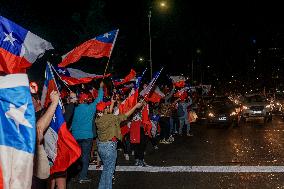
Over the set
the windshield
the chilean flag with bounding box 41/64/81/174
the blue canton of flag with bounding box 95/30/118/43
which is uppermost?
the blue canton of flag with bounding box 95/30/118/43

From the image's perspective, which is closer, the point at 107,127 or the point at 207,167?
the point at 107,127

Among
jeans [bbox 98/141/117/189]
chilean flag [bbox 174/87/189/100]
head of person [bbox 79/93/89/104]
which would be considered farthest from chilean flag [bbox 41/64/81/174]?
chilean flag [bbox 174/87/189/100]

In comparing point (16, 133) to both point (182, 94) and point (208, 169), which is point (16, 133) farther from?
point (182, 94)

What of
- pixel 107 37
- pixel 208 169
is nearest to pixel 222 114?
pixel 208 169

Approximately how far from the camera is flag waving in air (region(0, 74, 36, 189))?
3.03 m

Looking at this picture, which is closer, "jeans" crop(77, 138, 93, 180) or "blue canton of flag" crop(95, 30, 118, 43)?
"jeans" crop(77, 138, 93, 180)

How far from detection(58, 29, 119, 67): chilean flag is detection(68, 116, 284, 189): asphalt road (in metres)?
2.61

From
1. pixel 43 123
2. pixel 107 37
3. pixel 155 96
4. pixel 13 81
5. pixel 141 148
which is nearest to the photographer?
pixel 13 81

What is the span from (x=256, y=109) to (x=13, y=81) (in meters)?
22.1

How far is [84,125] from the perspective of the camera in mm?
9258

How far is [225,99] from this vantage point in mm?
23359

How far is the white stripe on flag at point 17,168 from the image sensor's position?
9.89ft

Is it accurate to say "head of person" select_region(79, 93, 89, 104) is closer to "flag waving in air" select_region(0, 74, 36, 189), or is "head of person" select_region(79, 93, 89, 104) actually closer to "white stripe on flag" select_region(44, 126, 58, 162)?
"white stripe on flag" select_region(44, 126, 58, 162)

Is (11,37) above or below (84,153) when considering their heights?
above
